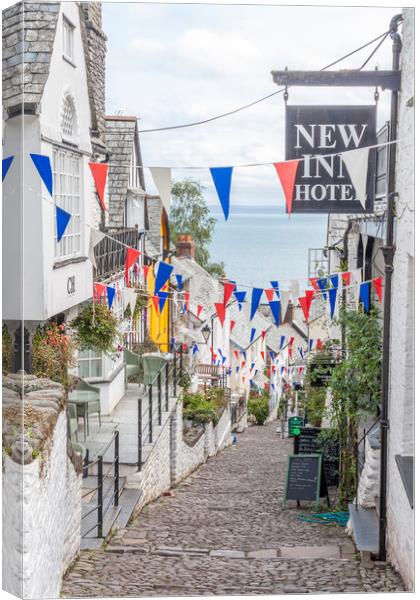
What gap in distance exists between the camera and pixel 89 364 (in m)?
9.14

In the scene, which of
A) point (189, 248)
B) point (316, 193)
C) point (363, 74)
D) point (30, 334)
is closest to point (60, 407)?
point (30, 334)

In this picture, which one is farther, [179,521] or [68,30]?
[179,521]

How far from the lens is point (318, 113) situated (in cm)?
698

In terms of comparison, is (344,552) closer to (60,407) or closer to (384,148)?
(60,407)

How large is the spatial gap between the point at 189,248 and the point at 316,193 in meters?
5.78

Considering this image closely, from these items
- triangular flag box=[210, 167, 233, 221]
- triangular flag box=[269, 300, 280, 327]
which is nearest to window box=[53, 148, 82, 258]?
triangular flag box=[210, 167, 233, 221]

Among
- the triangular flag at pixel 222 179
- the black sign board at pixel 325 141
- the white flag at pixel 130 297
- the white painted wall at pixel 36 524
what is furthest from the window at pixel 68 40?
the white painted wall at pixel 36 524

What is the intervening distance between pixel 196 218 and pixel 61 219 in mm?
4758

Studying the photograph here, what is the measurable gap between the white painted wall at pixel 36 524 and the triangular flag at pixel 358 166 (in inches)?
112

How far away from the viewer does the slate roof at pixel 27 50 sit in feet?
21.1

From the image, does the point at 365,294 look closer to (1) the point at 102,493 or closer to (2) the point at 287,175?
(2) the point at 287,175

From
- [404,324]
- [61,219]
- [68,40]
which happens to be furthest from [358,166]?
[68,40]

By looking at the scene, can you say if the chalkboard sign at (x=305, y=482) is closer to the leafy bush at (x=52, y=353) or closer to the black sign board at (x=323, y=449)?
the black sign board at (x=323, y=449)

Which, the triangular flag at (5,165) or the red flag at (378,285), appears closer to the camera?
the triangular flag at (5,165)
